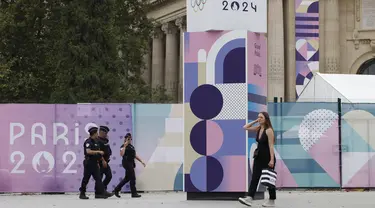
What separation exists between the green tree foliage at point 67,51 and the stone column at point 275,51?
29.9ft

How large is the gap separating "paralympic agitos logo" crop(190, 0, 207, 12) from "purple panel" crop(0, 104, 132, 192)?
19.1 ft

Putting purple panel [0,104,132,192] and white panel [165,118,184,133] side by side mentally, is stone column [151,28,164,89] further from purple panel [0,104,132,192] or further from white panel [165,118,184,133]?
purple panel [0,104,132,192]

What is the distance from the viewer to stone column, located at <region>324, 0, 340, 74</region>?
46.9 meters

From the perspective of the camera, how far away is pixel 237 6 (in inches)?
585

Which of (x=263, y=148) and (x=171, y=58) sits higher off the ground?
(x=171, y=58)

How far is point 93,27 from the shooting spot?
31594 mm

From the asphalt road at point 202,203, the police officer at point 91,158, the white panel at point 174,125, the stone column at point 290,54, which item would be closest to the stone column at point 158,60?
the stone column at point 290,54

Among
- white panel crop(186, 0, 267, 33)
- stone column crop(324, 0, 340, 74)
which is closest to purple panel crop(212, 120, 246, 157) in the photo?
white panel crop(186, 0, 267, 33)

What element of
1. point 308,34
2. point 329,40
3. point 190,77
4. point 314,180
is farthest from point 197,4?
point 329,40

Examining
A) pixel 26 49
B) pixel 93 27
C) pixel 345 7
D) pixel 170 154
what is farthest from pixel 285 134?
pixel 345 7

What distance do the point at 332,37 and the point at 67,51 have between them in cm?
2205

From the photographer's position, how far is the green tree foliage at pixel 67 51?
3155cm

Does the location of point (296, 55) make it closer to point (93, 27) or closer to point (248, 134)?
point (93, 27)

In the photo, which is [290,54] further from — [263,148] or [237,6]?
[263,148]
